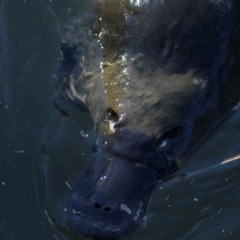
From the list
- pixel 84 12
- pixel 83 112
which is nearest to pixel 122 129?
pixel 83 112

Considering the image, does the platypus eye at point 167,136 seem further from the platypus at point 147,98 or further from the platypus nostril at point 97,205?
the platypus nostril at point 97,205

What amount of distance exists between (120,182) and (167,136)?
350 millimetres

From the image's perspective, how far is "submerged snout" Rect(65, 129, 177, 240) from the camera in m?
3.00

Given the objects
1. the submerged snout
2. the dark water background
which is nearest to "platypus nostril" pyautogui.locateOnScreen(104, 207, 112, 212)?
the submerged snout

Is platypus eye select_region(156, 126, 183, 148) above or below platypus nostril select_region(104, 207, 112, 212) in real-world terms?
above

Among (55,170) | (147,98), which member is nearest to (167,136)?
(147,98)

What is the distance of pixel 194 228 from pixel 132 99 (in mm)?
884

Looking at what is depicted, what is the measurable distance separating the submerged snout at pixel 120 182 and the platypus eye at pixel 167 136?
0.04 metres

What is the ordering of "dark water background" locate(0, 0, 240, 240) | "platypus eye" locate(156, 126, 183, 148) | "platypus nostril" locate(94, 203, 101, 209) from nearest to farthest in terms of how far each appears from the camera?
"platypus nostril" locate(94, 203, 101, 209) → "platypus eye" locate(156, 126, 183, 148) → "dark water background" locate(0, 0, 240, 240)

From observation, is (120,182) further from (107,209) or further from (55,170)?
(55,170)

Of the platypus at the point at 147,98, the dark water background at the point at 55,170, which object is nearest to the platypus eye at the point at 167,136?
the platypus at the point at 147,98

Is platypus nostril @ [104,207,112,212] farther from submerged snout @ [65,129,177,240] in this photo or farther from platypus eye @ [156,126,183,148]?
platypus eye @ [156,126,183,148]

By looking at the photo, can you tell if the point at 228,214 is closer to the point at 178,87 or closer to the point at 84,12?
the point at 178,87

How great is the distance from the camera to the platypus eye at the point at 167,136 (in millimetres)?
3179
